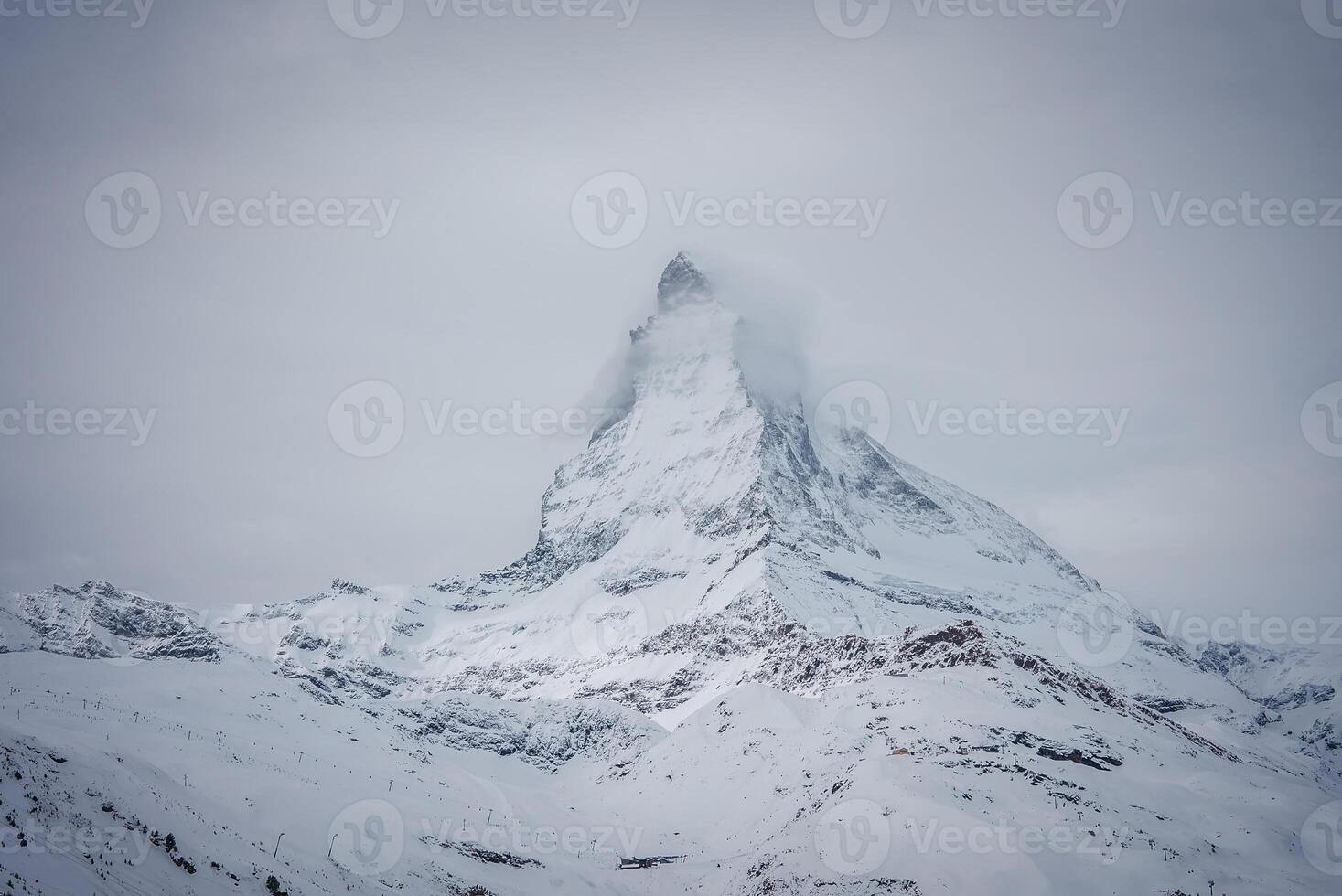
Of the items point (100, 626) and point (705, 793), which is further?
point (100, 626)

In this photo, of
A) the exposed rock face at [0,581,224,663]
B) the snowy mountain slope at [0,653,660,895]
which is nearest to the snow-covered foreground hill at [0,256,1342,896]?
the snowy mountain slope at [0,653,660,895]

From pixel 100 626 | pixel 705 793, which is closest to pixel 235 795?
pixel 705 793

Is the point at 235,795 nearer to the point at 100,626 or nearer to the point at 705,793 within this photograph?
the point at 705,793

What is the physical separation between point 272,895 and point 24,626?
123 metres

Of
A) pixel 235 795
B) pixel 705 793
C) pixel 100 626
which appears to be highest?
pixel 235 795

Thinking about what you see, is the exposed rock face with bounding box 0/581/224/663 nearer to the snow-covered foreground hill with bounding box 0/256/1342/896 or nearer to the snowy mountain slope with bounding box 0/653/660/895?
the snow-covered foreground hill with bounding box 0/256/1342/896

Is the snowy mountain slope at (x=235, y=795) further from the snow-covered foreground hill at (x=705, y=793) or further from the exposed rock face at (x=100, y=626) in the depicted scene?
the exposed rock face at (x=100, y=626)

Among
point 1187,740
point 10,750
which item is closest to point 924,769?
point 1187,740

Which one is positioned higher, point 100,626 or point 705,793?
point 705,793

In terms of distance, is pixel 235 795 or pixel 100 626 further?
pixel 100 626

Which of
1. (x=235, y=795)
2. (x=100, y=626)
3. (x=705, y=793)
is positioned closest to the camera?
(x=235, y=795)

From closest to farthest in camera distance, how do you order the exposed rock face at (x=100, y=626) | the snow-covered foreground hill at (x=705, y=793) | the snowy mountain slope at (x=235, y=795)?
the snowy mountain slope at (x=235, y=795), the snow-covered foreground hill at (x=705, y=793), the exposed rock face at (x=100, y=626)

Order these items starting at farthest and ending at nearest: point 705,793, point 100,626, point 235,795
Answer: point 100,626 → point 705,793 → point 235,795

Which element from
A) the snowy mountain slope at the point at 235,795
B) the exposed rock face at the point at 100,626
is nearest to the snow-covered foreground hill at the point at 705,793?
the snowy mountain slope at the point at 235,795
